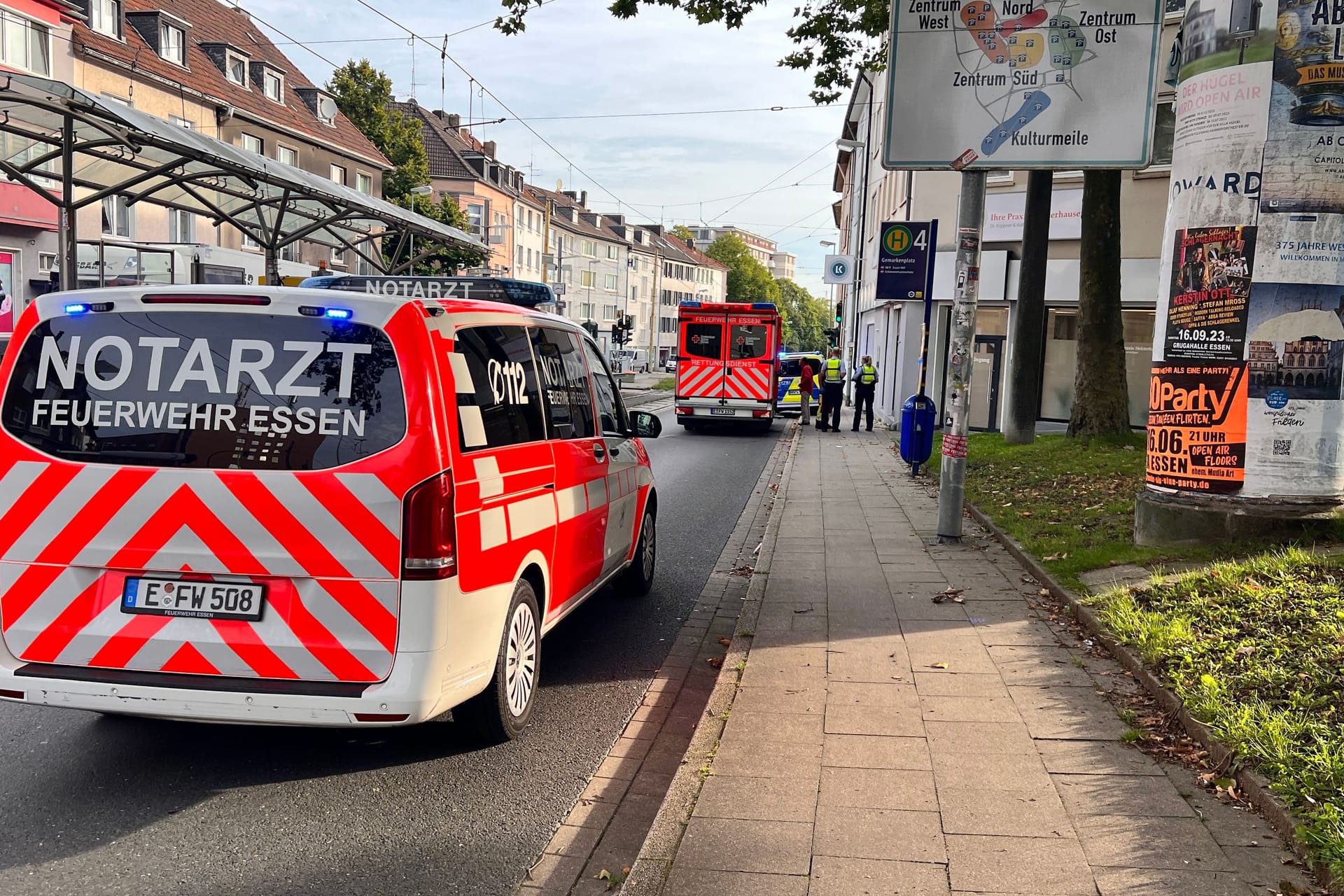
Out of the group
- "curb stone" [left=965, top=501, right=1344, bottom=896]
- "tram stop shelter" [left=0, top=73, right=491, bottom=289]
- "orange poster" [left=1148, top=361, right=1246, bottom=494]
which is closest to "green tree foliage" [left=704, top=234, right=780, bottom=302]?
"tram stop shelter" [left=0, top=73, right=491, bottom=289]

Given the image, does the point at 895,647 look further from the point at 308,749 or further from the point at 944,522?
the point at 944,522

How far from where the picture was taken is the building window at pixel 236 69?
3694 centimetres

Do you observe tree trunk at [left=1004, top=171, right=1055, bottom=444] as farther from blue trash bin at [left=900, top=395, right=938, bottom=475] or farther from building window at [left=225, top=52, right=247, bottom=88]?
building window at [left=225, top=52, right=247, bottom=88]

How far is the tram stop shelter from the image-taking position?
354 inches

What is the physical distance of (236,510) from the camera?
405 centimetres

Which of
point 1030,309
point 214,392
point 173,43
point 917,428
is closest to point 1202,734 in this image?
point 214,392

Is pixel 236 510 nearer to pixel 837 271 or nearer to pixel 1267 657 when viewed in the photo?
pixel 1267 657

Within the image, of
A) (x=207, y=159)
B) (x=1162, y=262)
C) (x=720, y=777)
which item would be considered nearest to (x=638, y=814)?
(x=720, y=777)

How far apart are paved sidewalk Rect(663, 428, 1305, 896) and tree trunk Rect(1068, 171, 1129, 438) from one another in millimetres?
8217

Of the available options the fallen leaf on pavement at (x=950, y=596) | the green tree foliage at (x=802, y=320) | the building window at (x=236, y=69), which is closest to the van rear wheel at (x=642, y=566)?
the fallen leaf on pavement at (x=950, y=596)

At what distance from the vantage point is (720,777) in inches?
170

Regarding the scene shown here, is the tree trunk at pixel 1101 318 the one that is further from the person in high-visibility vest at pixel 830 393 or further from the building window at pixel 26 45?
the building window at pixel 26 45

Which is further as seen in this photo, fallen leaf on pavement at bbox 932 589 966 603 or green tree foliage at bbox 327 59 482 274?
green tree foliage at bbox 327 59 482 274

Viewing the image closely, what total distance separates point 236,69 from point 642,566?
118 ft
